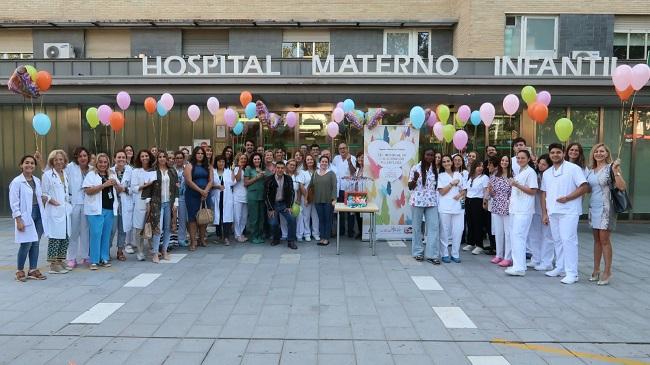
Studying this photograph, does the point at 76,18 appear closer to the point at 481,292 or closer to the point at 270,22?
the point at 270,22

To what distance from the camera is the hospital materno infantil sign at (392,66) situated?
415 inches

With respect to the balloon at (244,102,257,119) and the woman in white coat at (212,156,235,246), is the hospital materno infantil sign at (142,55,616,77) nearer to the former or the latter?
the balloon at (244,102,257,119)

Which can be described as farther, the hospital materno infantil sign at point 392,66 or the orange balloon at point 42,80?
the hospital materno infantil sign at point 392,66

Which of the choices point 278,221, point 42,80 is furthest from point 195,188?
point 42,80

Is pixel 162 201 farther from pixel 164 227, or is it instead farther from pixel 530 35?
pixel 530 35

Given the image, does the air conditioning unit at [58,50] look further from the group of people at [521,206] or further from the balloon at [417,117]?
the group of people at [521,206]

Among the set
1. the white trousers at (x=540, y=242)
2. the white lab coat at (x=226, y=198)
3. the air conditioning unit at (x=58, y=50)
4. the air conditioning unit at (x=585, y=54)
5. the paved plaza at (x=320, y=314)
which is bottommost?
the paved plaza at (x=320, y=314)

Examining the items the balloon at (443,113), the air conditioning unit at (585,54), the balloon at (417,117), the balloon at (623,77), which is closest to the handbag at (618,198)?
the balloon at (623,77)

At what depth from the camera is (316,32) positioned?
1473 cm

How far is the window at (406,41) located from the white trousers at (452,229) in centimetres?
821

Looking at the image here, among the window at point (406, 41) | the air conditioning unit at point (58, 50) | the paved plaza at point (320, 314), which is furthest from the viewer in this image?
the window at point (406, 41)

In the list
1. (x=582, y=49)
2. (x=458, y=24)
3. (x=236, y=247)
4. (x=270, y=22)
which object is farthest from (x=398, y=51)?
(x=236, y=247)

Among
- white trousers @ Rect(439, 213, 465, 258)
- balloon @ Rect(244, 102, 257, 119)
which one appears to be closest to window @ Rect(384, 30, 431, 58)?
balloon @ Rect(244, 102, 257, 119)

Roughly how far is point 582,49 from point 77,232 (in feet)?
43.3
